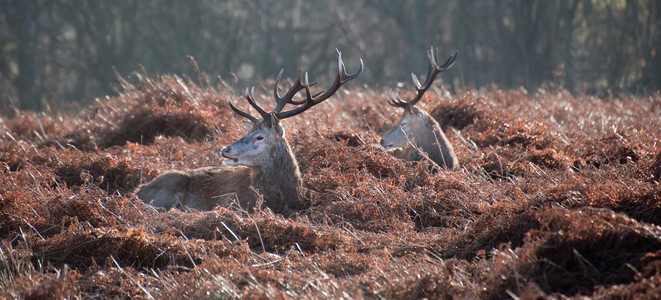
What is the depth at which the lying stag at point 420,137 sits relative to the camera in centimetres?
790

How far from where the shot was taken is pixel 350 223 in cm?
552

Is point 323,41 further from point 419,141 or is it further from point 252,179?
point 252,179

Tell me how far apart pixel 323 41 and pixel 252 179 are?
784 inches

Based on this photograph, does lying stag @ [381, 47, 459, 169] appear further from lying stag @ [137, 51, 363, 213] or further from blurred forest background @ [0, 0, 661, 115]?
A: blurred forest background @ [0, 0, 661, 115]

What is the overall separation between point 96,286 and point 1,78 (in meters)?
20.4

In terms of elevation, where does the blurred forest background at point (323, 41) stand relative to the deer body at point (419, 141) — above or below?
above

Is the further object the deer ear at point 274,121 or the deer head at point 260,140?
the deer ear at point 274,121

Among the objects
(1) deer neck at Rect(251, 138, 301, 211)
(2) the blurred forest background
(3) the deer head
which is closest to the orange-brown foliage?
(1) deer neck at Rect(251, 138, 301, 211)

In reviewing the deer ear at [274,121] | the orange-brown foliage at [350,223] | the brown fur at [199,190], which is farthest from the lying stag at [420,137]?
the brown fur at [199,190]

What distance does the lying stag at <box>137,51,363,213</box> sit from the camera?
21.3 ft

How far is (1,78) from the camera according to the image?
21953mm

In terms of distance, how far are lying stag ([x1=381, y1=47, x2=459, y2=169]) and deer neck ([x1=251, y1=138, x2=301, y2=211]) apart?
5.61 feet

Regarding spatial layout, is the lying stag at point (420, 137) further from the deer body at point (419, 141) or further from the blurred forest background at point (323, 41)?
the blurred forest background at point (323, 41)

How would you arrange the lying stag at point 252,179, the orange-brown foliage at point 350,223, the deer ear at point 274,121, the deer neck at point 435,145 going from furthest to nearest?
the deer neck at point 435,145
the deer ear at point 274,121
the lying stag at point 252,179
the orange-brown foliage at point 350,223
